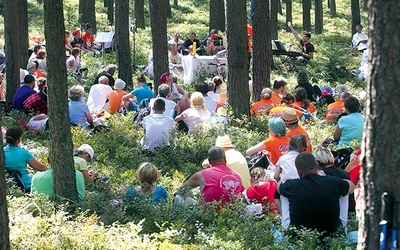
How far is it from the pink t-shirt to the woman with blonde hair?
184 inches

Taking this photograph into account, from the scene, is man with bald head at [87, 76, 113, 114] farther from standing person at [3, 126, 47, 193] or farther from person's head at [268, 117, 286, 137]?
person's head at [268, 117, 286, 137]

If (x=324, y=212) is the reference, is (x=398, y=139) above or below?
above

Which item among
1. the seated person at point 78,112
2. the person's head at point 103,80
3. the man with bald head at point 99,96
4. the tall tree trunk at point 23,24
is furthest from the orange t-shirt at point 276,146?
the tall tree trunk at point 23,24

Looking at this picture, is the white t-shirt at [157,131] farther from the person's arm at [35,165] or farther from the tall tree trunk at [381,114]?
the tall tree trunk at [381,114]

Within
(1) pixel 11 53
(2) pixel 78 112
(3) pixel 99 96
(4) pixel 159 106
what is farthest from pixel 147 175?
(1) pixel 11 53

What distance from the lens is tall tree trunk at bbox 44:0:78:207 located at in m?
8.84

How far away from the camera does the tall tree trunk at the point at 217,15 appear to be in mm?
31047

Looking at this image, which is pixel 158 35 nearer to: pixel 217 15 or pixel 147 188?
pixel 147 188

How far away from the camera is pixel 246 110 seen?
14688 millimetres

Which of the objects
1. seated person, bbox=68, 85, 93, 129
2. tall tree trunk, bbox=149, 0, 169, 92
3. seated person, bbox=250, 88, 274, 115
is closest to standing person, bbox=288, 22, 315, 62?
tall tree trunk, bbox=149, 0, 169, 92

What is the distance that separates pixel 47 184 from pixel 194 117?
512 cm

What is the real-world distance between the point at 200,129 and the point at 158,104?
39.0 inches

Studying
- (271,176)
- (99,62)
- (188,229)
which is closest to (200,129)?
(271,176)

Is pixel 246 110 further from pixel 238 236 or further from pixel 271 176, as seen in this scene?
pixel 238 236
